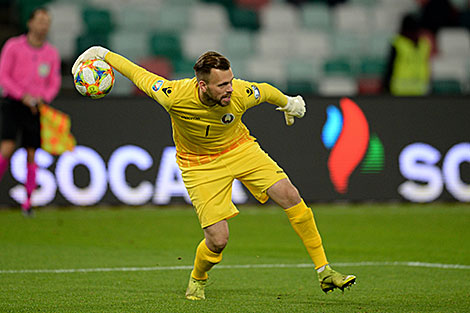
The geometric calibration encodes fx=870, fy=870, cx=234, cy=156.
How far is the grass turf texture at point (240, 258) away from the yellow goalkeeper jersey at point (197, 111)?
1.02m

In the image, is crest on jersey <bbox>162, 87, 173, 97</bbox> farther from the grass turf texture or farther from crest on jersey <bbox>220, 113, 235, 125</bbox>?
the grass turf texture

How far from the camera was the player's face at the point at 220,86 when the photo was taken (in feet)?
18.2

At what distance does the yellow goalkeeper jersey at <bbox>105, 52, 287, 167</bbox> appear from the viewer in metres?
5.77

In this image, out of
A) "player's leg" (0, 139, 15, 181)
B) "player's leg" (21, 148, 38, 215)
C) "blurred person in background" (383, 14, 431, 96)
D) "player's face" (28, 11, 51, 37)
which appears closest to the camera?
"player's face" (28, 11, 51, 37)

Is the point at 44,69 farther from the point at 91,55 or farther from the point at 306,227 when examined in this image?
the point at 306,227

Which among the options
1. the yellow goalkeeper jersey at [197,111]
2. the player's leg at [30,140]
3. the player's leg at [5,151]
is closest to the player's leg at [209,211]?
the yellow goalkeeper jersey at [197,111]

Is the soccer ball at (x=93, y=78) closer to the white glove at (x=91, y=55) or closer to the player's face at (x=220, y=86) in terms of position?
the white glove at (x=91, y=55)

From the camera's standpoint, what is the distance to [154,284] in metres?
6.42

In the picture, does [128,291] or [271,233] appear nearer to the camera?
[128,291]

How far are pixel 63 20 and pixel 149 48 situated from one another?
5.45 feet

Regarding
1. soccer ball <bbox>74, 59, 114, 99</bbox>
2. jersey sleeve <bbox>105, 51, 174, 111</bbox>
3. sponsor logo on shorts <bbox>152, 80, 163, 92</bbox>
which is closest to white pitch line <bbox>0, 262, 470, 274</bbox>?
soccer ball <bbox>74, 59, 114, 99</bbox>

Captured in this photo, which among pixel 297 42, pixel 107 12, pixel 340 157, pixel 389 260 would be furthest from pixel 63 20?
pixel 389 260

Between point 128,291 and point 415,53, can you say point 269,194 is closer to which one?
point 128,291

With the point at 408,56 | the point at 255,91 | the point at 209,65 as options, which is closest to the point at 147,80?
the point at 209,65
